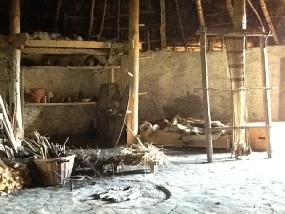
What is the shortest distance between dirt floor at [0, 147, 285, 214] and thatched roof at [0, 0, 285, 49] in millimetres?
3849

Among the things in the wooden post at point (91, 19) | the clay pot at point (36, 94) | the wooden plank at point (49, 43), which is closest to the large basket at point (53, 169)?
the wooden plank at point (49, 43)

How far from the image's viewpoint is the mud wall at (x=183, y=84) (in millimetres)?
9195

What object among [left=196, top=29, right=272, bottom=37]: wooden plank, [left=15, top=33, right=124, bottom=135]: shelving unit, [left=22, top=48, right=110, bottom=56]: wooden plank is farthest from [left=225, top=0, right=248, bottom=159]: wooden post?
[left=22, top=48, right=110, bottom=56]: wooden plank

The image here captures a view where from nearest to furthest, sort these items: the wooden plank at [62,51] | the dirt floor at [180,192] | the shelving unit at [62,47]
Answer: the dirt floor at [180,192] < the shelving unit at [62,47] < the wooden plank at [62,51]

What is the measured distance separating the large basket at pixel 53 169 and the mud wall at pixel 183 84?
14.1 ft

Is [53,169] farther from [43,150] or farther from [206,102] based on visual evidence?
[206,102]

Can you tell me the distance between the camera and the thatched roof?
898 centimetres

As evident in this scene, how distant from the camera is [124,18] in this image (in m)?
9.45

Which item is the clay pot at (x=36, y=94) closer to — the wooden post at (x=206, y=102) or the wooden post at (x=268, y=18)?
the wooden post at (x=206, y=102)

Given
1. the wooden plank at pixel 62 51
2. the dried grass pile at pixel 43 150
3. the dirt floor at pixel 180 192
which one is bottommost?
the dirt floor at pixel 180 192

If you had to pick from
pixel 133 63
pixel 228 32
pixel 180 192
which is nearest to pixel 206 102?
pixel 228 32

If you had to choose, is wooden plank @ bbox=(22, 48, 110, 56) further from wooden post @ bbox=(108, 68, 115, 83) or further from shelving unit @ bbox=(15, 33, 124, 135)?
wooden post @ bbox=(108, 68, 115, 83)

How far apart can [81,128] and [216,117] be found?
3066 millimetres

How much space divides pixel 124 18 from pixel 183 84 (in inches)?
78.9
